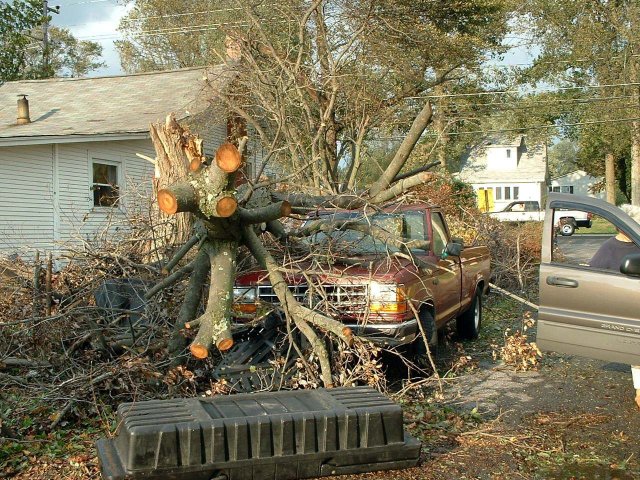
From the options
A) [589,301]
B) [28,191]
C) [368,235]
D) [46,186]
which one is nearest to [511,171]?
[46,186]

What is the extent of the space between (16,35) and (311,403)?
30.1 meters

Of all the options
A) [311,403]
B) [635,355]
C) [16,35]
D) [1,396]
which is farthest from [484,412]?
[16,35]

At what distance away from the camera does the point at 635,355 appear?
6.17 meters

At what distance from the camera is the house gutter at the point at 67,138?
54.3 feet

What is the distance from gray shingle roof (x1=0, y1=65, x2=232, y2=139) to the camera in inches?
691

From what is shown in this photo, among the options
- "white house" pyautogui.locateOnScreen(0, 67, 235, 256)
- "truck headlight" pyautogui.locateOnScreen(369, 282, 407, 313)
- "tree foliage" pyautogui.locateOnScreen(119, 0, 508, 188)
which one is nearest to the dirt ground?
"truck headlight" pyautogui.locateOnScreen(369, 282, 407, 313)

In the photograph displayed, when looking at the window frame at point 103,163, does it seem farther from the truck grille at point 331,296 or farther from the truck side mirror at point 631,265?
the truck side mirror at point 631,265

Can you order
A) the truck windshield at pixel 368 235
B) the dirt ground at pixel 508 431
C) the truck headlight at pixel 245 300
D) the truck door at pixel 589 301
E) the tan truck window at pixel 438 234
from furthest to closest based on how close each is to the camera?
the tan truck window at pixel 438 234 < the truck headlight at pixel 245 300 < the truck windshield at pixel 368 235 < the truck door at pixel 589 301 < the dirt ground at pixel 508 431

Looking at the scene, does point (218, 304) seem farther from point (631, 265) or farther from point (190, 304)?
point (631, 265)

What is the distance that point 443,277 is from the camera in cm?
855

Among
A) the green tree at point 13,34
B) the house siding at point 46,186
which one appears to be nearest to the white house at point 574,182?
the green tree at point 13,34

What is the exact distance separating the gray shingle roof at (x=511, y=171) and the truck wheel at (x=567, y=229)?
5132 cm

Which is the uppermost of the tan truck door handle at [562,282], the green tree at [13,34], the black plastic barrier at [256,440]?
the green tree at [13,34]

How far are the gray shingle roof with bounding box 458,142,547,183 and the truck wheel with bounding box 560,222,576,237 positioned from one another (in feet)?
168
